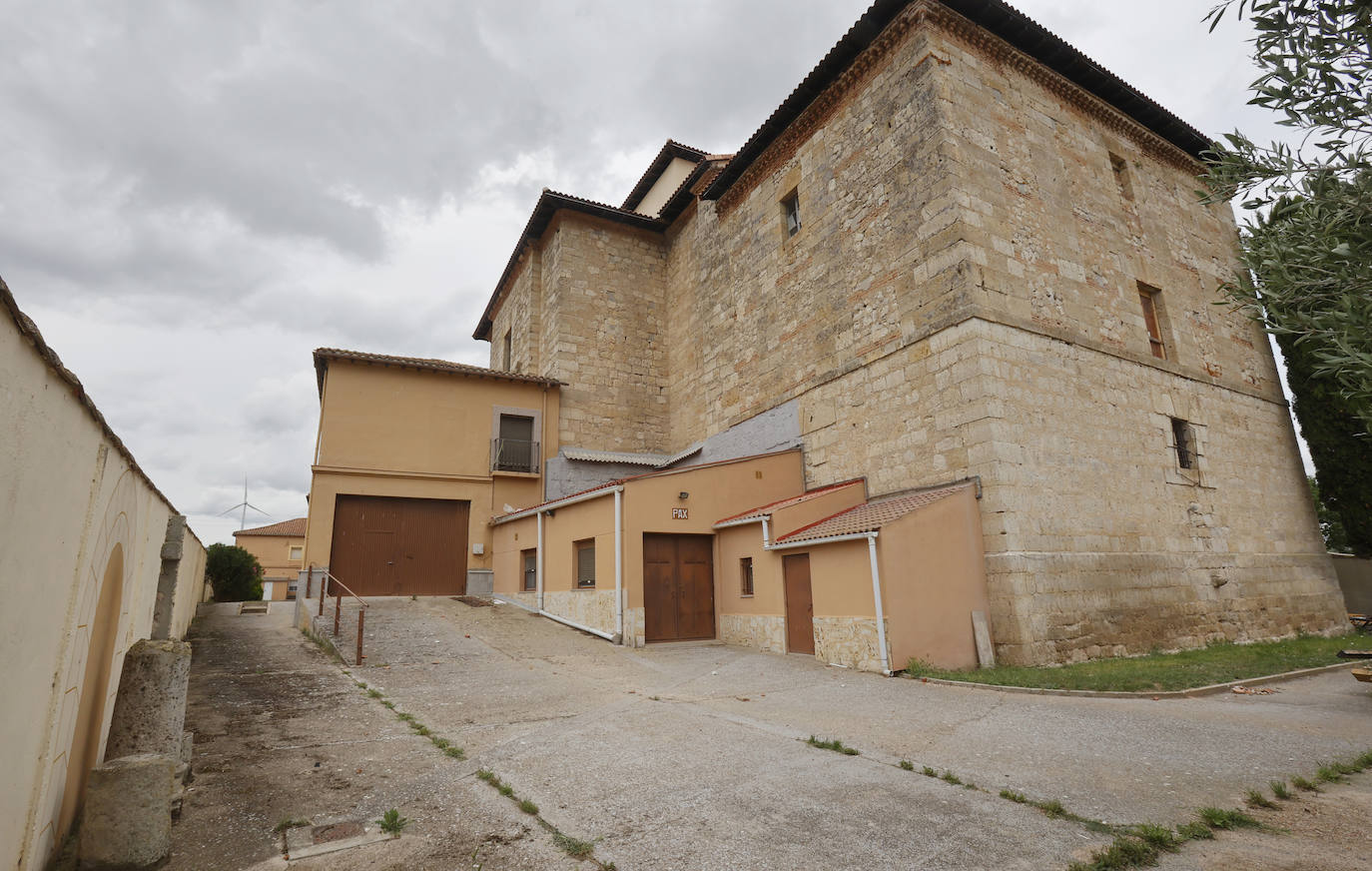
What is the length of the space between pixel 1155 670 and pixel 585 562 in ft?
29.8

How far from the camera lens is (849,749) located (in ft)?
17.2

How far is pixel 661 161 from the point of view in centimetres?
2105

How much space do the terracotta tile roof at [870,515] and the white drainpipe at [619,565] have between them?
9.13 ft

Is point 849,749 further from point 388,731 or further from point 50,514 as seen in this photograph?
point 50,514

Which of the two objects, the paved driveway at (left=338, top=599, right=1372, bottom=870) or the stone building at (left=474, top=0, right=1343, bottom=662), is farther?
the stone building at (left=474, top=0, right=1343, bottom=662)

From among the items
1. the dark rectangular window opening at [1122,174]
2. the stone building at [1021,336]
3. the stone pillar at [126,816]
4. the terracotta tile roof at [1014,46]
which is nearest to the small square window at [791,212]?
the stone building at [1021,336]

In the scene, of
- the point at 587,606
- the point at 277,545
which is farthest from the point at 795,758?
the point at 277,545

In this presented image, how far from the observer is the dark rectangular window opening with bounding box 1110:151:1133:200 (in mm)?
13898

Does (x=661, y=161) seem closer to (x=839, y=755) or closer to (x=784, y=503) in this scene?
(x=784, y=503)

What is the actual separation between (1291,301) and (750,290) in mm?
11191

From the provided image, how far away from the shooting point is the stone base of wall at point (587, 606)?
39.3ft

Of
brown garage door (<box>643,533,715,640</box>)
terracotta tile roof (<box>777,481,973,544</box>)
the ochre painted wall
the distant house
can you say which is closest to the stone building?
the ochre painted wall

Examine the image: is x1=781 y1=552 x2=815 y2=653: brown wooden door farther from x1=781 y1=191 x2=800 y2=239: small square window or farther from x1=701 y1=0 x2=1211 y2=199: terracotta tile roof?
x1=701 y1=0 x2=1211 y2=199: terracotta tile roof

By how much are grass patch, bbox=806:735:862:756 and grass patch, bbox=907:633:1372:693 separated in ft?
11.0
